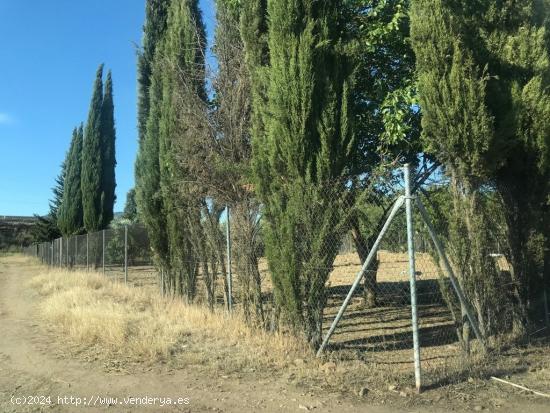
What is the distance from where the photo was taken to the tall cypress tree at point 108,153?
29.5m

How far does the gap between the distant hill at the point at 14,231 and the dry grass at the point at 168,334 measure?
2293 inches

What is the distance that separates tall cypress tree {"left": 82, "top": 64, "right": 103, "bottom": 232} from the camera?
29.0 metres

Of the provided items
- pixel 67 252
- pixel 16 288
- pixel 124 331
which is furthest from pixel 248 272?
pixel 67 252

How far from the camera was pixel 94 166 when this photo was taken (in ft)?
95.9

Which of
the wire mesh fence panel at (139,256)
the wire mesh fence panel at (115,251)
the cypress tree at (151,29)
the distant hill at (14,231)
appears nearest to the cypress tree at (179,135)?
the cypress tree at (151,29)

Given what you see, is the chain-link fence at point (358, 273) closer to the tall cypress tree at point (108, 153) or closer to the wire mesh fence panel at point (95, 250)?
the wire mesh fence panel at point (95, 250)

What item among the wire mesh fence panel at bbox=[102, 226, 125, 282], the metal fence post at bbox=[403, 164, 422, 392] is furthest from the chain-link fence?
the wire mesh fence panel at bbox=[102, 226, 125, 282]

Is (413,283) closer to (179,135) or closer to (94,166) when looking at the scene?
(179,135)

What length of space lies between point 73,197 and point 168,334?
2645cm

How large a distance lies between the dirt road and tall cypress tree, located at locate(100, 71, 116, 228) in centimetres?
2266

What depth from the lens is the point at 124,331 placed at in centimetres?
808

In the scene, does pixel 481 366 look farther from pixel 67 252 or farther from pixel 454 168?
pixel 67 252

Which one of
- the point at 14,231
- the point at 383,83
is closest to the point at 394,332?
the point at 383,83

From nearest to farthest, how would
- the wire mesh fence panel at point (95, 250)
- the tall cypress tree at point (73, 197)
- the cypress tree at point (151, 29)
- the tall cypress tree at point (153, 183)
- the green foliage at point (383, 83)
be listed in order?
the green foliage at point (383, 83) → the tall cypress tree at point (153, 183) → the cypress tree at point (151, 29) → the wire mesh fence panel at point (95, 250) → the tall cypress tree at point (73, 197)
